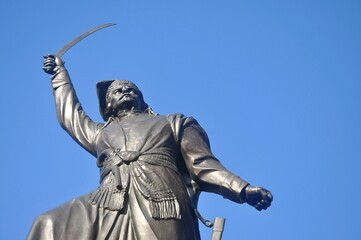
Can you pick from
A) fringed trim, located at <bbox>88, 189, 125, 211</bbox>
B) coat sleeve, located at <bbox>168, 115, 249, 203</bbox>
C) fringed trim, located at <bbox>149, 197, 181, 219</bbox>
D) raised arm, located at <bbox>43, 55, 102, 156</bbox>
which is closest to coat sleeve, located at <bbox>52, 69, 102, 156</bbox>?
raised arm, located at <bbox>43, 55, 102, 156</bbox>

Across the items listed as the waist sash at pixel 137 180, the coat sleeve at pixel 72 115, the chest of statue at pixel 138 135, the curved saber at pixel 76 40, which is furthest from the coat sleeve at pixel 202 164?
the curved saber at pixel 76 40

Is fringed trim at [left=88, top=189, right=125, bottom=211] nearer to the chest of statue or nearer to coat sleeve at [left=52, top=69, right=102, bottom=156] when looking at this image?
the chest of statue

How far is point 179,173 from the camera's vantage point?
10.9 metres

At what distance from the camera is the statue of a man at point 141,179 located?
9.97 m

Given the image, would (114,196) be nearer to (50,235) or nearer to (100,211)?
(100,211)

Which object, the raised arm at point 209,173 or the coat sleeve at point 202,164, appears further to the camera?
the coat sleeve at point 202,164

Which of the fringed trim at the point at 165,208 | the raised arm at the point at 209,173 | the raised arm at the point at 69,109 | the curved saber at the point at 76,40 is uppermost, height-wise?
the curved saber at the point at 76,40

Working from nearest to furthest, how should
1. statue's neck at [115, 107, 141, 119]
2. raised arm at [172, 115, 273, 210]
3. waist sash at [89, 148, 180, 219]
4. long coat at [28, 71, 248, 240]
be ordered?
long coat at [28, 71, 248, 240], waist sash at [89, 148, 180, 219], raised arm at [172, 115, 273, 210], statue's neck at [115, 107, 141, 119]

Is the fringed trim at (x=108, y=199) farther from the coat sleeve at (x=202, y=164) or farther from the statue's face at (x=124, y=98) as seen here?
the statue's face at (x=124, y=98)

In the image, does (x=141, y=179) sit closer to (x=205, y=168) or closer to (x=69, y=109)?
(x=205, y=168)

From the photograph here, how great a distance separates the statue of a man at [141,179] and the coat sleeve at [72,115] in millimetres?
18

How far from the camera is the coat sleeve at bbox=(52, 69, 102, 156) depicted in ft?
39.8

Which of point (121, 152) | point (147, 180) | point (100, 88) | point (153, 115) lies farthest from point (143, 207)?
point (100, 88)

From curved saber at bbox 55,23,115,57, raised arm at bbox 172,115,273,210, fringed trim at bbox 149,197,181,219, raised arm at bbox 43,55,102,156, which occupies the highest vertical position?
curved saber at bbox 55,23,115,57
